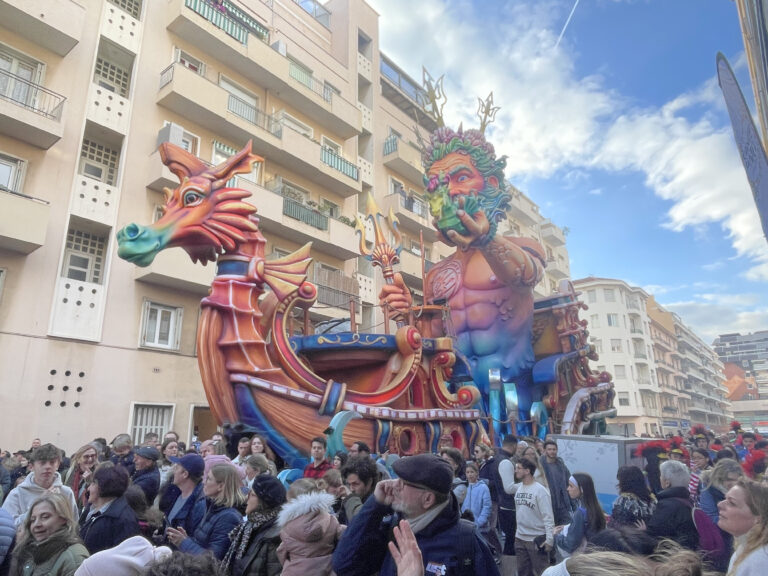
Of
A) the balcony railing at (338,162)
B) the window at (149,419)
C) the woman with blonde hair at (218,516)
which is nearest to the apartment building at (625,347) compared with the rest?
the balcony railing at (338,162)

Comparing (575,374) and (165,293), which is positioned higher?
(165,293)

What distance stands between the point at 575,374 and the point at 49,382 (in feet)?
43.7

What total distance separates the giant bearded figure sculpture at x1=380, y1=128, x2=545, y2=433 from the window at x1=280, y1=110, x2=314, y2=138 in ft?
21.8

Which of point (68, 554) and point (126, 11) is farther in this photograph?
point (126, 11)

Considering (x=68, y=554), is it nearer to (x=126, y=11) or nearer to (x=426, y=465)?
(x=426, y=465)

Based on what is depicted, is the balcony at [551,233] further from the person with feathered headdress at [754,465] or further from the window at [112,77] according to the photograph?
the person with feathered headdress at [754,465]

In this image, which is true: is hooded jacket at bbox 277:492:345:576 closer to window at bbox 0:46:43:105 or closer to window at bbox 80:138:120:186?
window at bbox 0:46:43:105

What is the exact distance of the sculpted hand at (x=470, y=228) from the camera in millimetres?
13148

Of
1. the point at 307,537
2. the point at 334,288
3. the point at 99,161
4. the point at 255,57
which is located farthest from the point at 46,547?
the point at 255,57

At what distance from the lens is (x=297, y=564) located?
2.41 meters

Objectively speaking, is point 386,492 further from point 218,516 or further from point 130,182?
point 130,182

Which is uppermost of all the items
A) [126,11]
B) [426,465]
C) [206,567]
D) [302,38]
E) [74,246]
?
[302,38]

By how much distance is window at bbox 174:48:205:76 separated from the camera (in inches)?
632

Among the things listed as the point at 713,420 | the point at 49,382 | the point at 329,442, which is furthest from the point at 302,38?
the point at 713,420
